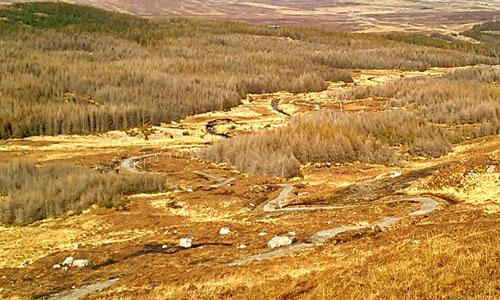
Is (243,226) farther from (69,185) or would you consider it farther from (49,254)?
(69,185)

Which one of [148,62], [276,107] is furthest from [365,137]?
[148,62]

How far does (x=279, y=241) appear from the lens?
821 inches

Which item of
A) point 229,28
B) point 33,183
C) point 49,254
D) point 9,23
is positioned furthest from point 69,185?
point 229,28

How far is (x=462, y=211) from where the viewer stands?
21.7 metres

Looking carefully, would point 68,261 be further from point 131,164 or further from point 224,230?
point 131,164

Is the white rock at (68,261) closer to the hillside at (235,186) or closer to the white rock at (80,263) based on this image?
the hillside at (235,186)

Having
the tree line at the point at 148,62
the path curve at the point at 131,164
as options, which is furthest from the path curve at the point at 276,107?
the path curve at the point at 131,164

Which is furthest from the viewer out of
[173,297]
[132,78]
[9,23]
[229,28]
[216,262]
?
[229,28]

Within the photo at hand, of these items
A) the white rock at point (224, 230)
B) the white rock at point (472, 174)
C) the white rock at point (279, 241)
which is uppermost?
the white rock at point (472, 174)

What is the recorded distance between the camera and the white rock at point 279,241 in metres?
20.8

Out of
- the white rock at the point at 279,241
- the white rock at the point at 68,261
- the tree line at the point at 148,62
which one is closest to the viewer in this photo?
the white rock at the point at 279,241

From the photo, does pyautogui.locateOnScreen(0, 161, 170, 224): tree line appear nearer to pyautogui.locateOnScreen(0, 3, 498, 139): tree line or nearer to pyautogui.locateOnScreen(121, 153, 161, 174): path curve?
pyautogui.locateOnScreen(121, 153, 161, 174): path curve

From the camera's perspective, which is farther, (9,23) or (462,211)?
(9,23)

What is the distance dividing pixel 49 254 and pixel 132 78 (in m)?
81.7
